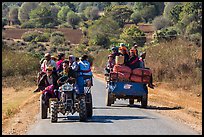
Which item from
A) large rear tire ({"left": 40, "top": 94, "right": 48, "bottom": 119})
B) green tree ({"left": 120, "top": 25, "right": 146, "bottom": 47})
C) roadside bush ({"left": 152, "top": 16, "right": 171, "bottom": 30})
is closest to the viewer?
large rear tire ({"left": 40, "top": 94, "right": 48, "bottom": 119})

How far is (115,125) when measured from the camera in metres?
17.0

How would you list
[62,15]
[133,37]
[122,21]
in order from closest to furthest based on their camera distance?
1. [133,37]
2. [122,21]
3. [62,15]

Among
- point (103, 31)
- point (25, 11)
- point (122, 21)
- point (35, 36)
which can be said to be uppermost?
point (25, 11)

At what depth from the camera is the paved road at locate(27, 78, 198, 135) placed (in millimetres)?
15711

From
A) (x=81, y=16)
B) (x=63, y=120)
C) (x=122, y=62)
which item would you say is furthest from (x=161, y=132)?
(x=81, y=16)

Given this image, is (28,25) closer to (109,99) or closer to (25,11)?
(25,11)

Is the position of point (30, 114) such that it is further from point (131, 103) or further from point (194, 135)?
point (194, 135)

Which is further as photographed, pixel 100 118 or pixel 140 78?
pixel 140 78

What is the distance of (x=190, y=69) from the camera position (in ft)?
141

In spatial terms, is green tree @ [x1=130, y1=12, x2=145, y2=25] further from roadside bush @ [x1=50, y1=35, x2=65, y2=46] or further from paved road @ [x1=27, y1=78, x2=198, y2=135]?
paved road @ [x1=27, y1=78, x2=198, y2=135]

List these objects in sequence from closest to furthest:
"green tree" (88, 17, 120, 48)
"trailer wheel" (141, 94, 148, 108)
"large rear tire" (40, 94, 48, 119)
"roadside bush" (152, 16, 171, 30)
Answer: "large rear tire" (40, 94, 48, 119), "trailer wheel" (141, 94, 148, 108), "green tree" (88, 17, 120, 48), "roadside bush" (152, 16, 171, 30)

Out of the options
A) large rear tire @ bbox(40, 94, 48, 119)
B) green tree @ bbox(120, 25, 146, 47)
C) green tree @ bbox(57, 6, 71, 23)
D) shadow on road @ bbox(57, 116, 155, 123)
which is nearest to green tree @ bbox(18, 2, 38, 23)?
green tree @ bbox(57, 6, 71, 23)

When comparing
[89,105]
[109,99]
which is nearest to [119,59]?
[109,99]

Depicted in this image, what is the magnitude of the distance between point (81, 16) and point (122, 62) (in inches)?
3663
